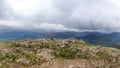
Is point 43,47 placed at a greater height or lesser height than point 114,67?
greater

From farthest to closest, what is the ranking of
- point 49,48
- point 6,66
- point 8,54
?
point 49,48 < point 8,54 < point 6,66

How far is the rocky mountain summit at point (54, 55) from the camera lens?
102 metres

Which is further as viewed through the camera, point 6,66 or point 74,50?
point 74,50

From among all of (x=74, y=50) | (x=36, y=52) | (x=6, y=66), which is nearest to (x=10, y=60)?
(x=6, y=66)

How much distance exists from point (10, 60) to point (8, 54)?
4.60 m

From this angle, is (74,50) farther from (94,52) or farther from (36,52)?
(36,52)

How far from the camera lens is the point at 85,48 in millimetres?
116750

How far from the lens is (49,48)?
115 m

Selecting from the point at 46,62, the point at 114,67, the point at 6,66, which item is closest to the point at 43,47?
the point at 46,62

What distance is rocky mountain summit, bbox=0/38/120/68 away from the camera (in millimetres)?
102188

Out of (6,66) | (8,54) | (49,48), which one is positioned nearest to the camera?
(6,66)

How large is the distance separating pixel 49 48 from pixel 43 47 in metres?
3.09

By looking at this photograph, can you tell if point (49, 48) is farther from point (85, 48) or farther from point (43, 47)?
point (85, 48)

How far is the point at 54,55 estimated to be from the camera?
357 ft
